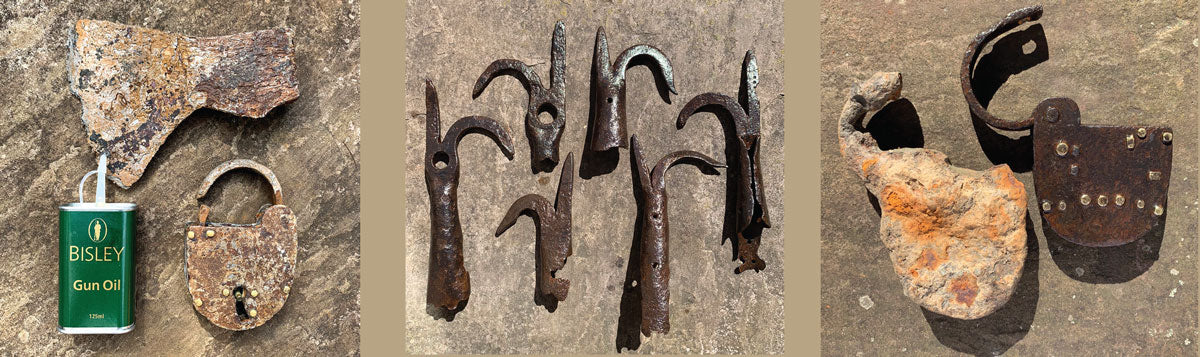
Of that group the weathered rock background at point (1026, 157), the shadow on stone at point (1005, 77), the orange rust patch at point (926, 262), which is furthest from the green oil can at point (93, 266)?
the shadow on stone at point (1005, 77)

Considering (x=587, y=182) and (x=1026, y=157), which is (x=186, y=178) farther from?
(x=1026, y=157)

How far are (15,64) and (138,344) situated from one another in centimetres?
93

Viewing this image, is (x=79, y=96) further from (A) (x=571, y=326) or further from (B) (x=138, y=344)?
(A) (x=571, y=326)

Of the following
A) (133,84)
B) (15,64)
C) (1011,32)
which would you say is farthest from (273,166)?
(1011,32)

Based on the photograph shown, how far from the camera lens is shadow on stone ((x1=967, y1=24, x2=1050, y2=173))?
2.29m

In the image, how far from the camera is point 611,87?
7.93ft

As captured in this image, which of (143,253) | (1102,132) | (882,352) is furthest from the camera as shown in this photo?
(882,352)

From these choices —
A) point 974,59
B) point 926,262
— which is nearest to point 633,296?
point 926,262

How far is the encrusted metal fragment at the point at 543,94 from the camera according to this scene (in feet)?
7.97

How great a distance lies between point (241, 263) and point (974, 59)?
7.62 feet

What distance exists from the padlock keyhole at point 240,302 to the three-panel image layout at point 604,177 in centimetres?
1

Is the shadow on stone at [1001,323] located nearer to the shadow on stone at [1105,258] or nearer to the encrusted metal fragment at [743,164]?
the shadow on stone at [1105,258]

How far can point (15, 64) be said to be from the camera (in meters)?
2.21

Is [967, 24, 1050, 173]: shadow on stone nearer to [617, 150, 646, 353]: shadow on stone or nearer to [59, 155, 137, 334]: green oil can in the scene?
[617, 150, 646, 353]: shadow on stone
